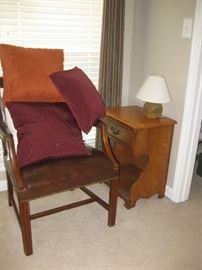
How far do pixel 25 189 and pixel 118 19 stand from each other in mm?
1435

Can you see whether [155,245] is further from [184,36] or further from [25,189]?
[184,36]

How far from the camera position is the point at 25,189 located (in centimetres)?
146

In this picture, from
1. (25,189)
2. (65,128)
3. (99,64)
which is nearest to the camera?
(25,189)

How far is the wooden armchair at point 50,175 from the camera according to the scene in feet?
4.81

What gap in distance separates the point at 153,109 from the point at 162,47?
1.57 feet

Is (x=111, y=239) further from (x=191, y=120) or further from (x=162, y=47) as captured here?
(x=162, y=47)

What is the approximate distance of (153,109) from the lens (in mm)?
1999

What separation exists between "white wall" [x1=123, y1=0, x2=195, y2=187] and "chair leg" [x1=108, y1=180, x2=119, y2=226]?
0.59 metres

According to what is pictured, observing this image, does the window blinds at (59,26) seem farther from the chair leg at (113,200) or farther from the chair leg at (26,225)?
the chair leg at (26,225)

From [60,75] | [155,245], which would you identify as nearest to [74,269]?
[155,245]

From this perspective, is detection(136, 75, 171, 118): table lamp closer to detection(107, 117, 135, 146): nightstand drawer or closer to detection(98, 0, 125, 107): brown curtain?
detection(107, 117, 135, 146): nightstand drawer

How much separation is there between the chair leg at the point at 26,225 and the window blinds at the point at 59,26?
3.98 feet

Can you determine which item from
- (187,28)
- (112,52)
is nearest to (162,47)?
(187,28)

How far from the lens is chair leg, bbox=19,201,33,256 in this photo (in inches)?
58.7
